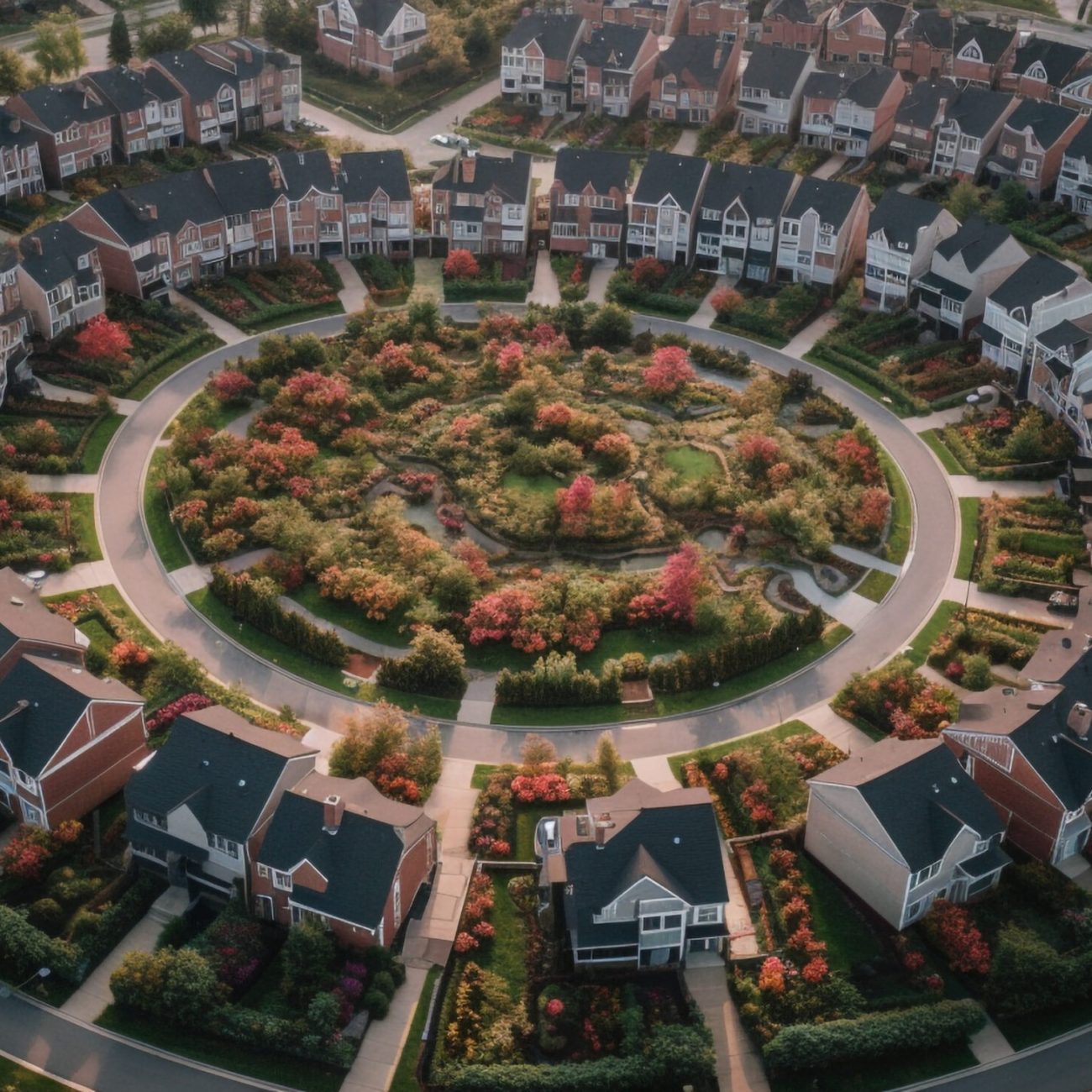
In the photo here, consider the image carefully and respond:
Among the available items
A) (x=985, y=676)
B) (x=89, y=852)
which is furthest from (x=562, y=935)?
(x=985, y=676)

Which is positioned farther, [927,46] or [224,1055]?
[927,46]

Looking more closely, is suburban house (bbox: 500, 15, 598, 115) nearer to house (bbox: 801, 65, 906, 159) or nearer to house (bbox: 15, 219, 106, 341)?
house (bbox: 801, 65, 906, 159)

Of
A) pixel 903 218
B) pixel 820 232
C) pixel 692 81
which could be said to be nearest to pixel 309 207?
pixel 820 232

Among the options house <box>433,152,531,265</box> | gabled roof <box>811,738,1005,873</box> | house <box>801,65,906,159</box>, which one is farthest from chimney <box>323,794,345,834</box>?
house <box>801,65,906,159</box>

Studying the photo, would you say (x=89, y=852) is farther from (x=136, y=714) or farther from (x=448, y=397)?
(x=448, y=397)

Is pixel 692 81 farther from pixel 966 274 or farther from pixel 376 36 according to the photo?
pixel 966 274

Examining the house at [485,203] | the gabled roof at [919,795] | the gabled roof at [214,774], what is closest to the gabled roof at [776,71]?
the house at [485,203]
